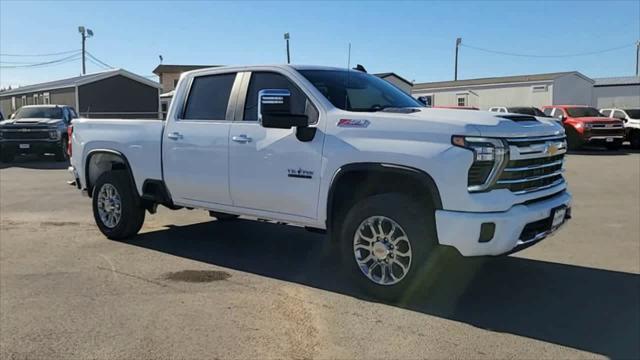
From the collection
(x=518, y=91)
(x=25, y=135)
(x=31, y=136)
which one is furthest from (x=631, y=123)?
(x=25, y=135)

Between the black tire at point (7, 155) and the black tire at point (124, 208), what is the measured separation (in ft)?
46.9

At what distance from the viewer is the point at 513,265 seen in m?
6.04

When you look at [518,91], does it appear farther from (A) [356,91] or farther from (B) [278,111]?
(B) [278,111]

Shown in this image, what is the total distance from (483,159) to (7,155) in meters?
19.3

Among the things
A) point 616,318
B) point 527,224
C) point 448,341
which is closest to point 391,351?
point 448,341

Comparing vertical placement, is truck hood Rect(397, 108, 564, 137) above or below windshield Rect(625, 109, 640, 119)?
below

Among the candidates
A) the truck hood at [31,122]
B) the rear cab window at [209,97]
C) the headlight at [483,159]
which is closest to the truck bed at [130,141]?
the rear cab window at [209,97]

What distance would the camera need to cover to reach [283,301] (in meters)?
4.93

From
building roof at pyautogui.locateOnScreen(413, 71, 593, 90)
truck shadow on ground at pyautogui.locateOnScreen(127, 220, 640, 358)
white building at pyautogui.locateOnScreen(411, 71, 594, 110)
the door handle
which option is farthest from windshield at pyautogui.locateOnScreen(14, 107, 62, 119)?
building roof at pyautogui.locateOnScreen(413, 71, 593, 90)

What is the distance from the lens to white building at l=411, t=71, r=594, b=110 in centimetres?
3897

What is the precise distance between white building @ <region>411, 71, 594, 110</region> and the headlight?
35.7 metres

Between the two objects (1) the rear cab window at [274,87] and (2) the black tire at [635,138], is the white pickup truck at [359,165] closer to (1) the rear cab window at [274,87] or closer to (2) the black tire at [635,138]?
(1) the rear cab window at [274,87]

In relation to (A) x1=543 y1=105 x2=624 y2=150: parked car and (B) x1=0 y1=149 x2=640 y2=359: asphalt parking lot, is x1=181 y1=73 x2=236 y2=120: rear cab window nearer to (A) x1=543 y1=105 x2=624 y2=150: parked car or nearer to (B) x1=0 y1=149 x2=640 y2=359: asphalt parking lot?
(B) x1=0 y1=149 x2=640 y2=359: asphalt parking lot

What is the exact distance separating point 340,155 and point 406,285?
4.01 ft
